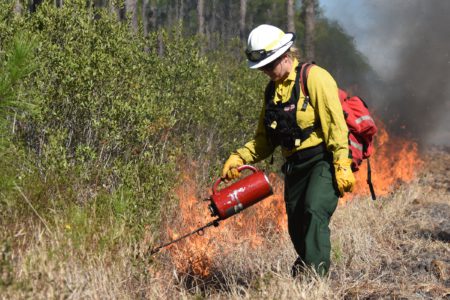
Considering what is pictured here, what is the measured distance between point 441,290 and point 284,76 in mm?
1847

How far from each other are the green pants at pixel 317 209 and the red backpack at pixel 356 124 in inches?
7.7

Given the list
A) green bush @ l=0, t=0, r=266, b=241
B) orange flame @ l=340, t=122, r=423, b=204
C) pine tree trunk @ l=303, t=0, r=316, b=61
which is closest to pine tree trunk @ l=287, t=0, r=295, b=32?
pine tree trunk @ l=303, t=0, r=316, b=61

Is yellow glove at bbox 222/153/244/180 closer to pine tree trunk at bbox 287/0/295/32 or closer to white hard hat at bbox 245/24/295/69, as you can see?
white hard hat at bbox 245/24/295/69

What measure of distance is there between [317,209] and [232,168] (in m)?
0.78

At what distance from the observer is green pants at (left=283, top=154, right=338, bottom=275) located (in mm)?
4824

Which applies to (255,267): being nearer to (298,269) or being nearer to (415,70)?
(298,269)

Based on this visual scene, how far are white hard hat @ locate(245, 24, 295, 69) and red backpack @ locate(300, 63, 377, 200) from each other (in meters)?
0.20

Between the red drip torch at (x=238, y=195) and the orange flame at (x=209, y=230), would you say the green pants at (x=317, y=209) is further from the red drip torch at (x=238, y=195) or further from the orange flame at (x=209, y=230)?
the orange flame at (x=209, y=230)

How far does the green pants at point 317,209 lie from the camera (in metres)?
4.82

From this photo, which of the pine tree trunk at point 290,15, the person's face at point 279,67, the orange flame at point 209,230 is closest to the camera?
the person's face at point 279,67

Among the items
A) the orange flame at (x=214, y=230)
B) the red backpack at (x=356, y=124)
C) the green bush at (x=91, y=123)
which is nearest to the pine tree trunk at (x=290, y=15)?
the orange flame at (x=214, y=230)

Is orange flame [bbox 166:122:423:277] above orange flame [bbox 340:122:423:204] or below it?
above

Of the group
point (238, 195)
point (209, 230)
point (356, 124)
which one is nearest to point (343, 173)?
point (356, 124)

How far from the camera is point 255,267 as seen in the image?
19.4 feet
